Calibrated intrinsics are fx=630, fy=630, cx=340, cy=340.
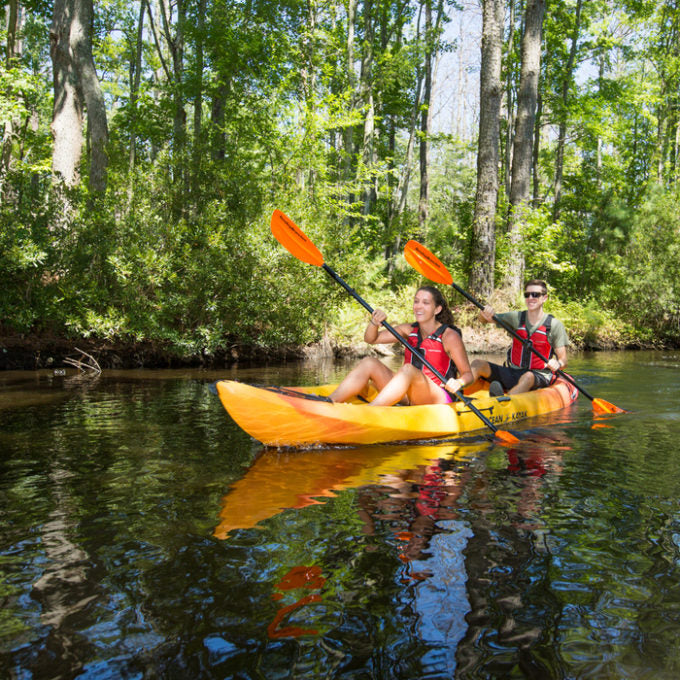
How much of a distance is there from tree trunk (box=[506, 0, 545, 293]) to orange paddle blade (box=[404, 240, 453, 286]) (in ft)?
23.1

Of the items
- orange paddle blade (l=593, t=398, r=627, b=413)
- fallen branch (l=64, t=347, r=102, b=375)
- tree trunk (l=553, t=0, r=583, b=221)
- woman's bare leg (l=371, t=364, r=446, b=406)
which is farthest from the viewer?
tree trunk (l=553, t=0, r=583, b=221)

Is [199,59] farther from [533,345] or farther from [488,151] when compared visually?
[533,345]

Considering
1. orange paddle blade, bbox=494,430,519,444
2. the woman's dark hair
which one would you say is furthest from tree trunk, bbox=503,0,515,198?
orange paddle blade, bbox=494,430,519,444

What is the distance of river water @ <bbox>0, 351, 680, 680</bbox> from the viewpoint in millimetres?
1868

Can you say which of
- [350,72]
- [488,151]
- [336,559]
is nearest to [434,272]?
[336,559]

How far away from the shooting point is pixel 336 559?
2.56 metres

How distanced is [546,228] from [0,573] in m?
13.7

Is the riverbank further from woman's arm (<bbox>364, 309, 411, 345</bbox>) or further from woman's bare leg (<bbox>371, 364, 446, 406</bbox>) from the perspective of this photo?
woman's bare leg (<bbox>371, 364, 446, 406</bbox>)

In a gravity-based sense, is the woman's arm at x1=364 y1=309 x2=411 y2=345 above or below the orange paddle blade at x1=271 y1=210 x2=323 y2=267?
below

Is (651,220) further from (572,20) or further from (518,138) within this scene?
(572,20)

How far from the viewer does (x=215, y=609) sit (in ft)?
6.97

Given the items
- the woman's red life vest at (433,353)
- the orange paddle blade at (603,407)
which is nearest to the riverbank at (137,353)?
the woman's red life vest at (433,353)

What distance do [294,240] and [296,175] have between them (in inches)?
338

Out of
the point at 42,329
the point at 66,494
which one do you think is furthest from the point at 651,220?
the point at 66,494
